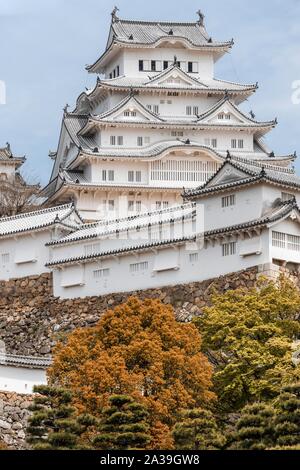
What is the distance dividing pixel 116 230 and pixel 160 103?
1484 cm

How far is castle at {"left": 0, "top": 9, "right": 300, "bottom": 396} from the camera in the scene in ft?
151

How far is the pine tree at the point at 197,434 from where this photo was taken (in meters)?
32.6

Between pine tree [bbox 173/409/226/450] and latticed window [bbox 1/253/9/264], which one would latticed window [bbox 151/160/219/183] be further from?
pine tree [bbox 173/409/226/450]

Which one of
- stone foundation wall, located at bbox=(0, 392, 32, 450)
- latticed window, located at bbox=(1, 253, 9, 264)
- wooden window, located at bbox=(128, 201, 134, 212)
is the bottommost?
stone foundation wall, located at bbox=(0, 392, 32, 450)

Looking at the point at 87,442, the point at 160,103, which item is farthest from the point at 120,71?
the point at 87,442

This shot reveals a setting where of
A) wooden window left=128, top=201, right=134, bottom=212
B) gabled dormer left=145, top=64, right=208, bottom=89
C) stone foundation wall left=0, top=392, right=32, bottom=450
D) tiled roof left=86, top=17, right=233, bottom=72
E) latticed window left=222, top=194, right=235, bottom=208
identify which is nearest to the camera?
stone foundation wall left=0, top=392, right=32, bottom=450

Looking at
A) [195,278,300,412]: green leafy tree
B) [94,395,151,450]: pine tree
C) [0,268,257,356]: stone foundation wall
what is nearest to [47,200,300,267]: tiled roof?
[0,268,257,356]: stone foundation wall

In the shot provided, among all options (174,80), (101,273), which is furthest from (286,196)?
(174,80)

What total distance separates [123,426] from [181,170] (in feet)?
91.3

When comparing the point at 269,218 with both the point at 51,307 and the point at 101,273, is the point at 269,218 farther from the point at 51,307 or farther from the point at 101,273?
the point at 51,307

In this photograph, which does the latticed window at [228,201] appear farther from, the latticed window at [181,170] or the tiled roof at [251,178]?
the latticed window at [181,170]

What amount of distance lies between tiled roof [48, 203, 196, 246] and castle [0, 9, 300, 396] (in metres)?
0.07

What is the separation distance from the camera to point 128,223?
49.8m
